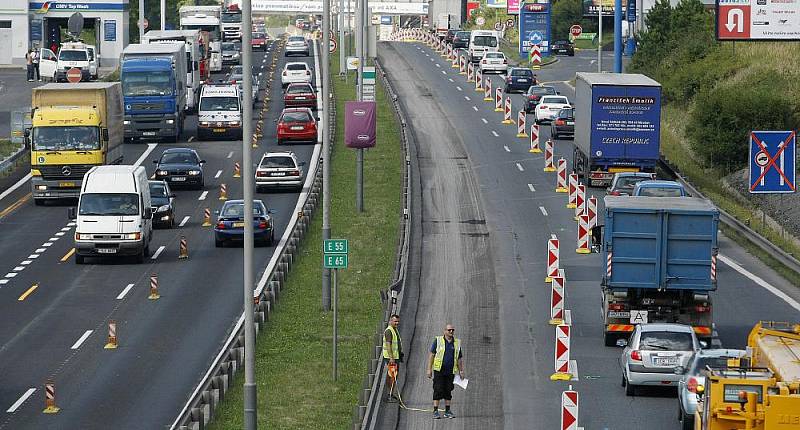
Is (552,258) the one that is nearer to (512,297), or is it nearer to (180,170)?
(512,297)

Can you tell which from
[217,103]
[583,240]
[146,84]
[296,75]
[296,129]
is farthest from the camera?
[296,75]

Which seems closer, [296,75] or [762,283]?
[762,283]

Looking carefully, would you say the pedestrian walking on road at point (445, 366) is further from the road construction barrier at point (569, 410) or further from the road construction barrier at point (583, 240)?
Answer: the road construction barrier at point (583, 240)

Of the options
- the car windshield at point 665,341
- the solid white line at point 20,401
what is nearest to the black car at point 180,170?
the solid white line at point 20,401

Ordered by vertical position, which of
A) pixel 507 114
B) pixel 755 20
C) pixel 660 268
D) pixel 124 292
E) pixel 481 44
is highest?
pixel 755 20

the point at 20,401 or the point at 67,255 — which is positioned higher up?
the point at 67,255

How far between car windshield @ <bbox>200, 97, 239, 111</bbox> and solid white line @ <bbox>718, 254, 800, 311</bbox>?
32.0 meters

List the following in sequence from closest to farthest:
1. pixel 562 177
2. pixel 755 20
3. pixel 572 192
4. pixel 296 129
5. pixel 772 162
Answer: pixel 772 162, pixel 572 192, pixel 562 177, pixel 755 20, pixel 296 129

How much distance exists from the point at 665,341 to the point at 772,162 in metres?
5.35

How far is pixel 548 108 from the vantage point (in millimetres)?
72562

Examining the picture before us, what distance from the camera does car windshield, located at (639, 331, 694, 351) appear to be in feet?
91.9

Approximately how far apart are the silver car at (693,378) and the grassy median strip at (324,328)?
19.7ft

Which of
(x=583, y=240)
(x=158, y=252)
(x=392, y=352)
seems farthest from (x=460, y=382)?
(x=158, y=252)

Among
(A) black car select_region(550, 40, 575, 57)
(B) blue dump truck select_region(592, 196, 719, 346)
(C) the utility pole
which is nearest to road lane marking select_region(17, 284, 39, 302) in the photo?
(B) blue dump truck select_region(592, 196, 719, 346)
